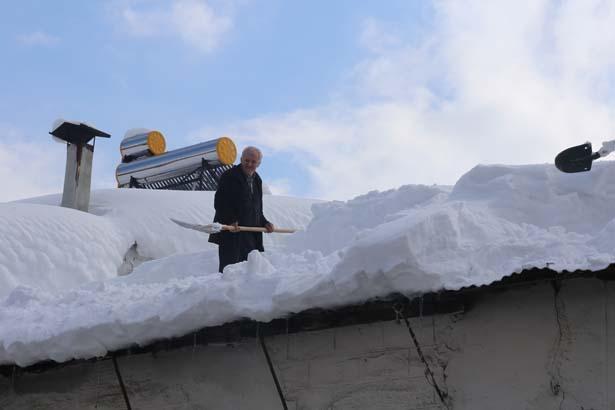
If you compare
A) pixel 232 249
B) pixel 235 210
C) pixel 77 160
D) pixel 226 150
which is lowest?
pixel 232 249

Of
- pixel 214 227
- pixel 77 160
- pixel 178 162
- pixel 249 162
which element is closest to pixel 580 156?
pixel 214 227

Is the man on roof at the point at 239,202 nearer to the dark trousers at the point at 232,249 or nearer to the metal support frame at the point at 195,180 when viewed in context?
the dark trousers at the point at 232,249

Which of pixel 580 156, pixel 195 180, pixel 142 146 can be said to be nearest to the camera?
pixel 580 156

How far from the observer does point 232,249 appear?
5570mm

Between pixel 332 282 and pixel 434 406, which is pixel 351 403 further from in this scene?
pixel 332 282

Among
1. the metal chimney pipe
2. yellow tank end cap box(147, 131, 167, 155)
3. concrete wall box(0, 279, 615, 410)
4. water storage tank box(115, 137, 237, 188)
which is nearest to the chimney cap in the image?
the metal chimney pipe

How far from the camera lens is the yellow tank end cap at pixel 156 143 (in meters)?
14.9

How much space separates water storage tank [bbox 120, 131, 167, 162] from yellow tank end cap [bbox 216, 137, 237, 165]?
5.44 ft

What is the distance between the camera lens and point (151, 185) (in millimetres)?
14586

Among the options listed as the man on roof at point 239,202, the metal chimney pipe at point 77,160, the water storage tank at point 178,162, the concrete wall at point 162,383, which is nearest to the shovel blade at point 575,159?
the concrete wall at point 162,383

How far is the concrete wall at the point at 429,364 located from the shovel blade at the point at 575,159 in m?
0.81

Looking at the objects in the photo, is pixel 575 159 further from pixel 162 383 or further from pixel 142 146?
pixel 142 146

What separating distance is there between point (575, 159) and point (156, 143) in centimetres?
1220

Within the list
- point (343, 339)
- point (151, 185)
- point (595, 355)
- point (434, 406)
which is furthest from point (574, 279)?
point (151, 185)
